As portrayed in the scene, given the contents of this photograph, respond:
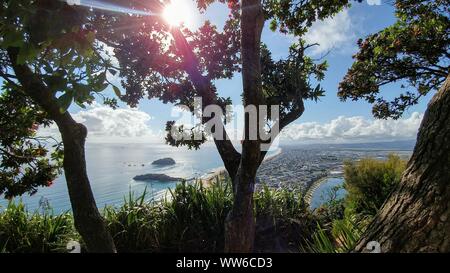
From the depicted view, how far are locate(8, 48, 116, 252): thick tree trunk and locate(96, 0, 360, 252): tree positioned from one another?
188 centimetres

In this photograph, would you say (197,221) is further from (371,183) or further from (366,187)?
(371,183)

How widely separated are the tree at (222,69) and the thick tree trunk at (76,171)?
1884mm

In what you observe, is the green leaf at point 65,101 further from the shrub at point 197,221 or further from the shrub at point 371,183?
the shrub at point 371,183

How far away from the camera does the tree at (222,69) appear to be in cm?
427

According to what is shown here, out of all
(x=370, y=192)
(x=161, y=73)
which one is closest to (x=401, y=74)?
(x=370, y=192)

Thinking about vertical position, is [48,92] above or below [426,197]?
above

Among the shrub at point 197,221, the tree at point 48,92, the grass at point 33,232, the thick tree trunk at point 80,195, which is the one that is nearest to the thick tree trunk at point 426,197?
the tree at point 48,92

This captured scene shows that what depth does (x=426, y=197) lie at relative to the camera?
1.52 metres

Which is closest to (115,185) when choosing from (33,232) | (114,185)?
(114,185)

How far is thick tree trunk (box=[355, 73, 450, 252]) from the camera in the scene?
58.1 inches

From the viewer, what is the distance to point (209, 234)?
6.52 meters

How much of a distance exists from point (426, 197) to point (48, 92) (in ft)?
12.6

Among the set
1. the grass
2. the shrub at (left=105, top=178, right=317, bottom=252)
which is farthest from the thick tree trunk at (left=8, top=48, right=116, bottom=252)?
the grass
